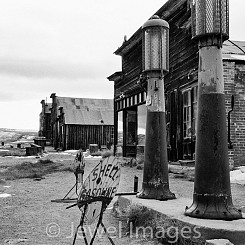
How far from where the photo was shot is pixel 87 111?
3541 centimetres

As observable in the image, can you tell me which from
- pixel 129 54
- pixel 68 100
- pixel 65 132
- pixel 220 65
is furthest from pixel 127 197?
pixel 68 100

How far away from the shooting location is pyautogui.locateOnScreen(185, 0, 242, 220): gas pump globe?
3793 millimetres

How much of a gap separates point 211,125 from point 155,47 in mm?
1974

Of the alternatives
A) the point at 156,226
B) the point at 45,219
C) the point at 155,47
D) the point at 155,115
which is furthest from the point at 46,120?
the point at 156,226

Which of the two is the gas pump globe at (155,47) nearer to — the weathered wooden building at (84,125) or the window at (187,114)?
the window at (187,114)

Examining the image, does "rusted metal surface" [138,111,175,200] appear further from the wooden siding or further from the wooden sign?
the wooden siding

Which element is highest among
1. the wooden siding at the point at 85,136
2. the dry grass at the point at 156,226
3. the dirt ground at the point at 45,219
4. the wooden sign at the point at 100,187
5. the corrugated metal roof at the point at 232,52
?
the corrugated metal roof at the point at 232,52

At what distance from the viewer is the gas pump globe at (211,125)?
149 inches

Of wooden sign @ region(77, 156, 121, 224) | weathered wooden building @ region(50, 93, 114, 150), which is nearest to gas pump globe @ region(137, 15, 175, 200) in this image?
wooden sign @ region(77, 156, 121, 224)

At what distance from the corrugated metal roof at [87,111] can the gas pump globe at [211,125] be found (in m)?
30.1

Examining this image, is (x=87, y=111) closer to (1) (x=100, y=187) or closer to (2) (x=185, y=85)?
(2) (x=185, y=85)

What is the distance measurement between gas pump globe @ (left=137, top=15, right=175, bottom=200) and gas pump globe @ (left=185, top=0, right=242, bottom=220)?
1354 mm

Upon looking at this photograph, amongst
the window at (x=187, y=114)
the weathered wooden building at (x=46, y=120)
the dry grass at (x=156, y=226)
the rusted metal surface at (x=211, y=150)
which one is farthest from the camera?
the weathered wooden building at (x=46, y=120)

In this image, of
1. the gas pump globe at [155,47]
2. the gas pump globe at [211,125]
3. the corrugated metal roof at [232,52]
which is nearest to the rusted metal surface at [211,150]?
the gas pump globe at [211,125]
